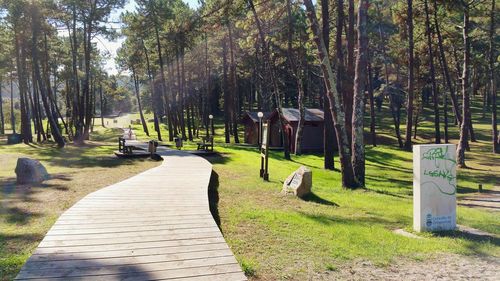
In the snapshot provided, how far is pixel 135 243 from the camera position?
5.71m

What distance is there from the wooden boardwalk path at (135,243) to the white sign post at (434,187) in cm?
390

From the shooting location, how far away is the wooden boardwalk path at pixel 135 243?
4.68 metres

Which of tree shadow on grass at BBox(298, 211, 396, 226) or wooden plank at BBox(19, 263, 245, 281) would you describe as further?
tree shadow on grass at BBox(298, 211, 396, 226)

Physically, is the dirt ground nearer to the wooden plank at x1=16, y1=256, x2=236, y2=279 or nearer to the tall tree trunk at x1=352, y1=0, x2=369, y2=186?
the wooden plank at x1=16, y1=256, x2=236, y2=279

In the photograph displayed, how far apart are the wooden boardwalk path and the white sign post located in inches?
153

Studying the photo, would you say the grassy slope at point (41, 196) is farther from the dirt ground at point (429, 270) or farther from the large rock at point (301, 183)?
the large rock at point (301, 183)

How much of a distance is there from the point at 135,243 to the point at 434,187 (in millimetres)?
5425

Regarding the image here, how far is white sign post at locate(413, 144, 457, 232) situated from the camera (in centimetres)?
746

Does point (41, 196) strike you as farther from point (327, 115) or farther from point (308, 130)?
point (308, 130)

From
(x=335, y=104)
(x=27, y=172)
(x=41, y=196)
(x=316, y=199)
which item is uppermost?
(x=335, y=104)

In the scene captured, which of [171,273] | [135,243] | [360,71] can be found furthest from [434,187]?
[360,71]

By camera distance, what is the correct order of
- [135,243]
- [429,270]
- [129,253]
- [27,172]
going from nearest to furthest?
[129,253]
[429,270]
[135,243]
[27,172]

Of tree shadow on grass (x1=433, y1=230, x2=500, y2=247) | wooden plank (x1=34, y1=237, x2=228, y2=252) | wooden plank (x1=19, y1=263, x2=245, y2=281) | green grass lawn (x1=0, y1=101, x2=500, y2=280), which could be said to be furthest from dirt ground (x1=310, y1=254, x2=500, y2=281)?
wooden plank (x1=34, y1=237, x2=228, y2=252)

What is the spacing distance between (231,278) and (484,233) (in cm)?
535
